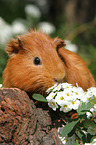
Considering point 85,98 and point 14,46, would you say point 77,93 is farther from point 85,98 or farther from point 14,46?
point 14,46

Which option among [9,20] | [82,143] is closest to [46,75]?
[82,143]

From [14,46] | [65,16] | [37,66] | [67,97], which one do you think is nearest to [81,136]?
[67,97]

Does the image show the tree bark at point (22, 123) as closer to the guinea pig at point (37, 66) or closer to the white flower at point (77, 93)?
the guinea pig at point (37, 66)

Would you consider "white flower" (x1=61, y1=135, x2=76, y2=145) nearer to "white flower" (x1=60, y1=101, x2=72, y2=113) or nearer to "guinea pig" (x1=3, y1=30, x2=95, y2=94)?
"white flower" (x1=60, y1=101, x2=72, y2=113)

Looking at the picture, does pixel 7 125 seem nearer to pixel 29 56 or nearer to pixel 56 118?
pixel 56 118

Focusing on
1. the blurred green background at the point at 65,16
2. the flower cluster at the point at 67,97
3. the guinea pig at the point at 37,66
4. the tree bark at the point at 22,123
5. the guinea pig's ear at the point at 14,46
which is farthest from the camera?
the blurred green background at the point at 65,16

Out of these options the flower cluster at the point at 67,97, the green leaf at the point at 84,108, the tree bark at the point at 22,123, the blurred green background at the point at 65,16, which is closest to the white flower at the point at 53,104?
the flower cluster at the point at 67,97

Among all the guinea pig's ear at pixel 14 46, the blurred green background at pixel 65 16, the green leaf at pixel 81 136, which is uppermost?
the blurred green background at pixel 65 16

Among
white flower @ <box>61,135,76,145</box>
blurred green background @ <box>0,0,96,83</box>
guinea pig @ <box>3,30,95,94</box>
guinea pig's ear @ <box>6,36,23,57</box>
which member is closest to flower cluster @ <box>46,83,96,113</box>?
guinea pig @ <box>3,30,95,94</box>
